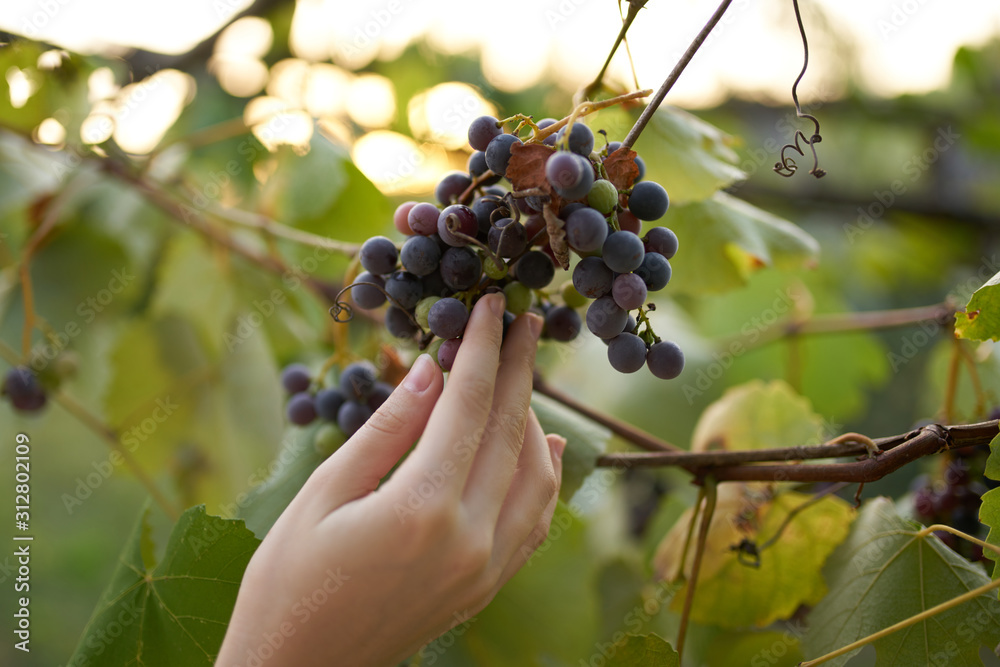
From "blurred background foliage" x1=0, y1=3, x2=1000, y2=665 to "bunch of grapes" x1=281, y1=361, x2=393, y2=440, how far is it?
0.06m

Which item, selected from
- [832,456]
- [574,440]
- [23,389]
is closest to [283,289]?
[23,389]

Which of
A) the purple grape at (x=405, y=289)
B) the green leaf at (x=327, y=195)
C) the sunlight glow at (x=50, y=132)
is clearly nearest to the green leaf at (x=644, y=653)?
the purple grape at (x=405, y=289)

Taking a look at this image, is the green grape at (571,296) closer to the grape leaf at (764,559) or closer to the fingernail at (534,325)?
the fingernail at (534,325)

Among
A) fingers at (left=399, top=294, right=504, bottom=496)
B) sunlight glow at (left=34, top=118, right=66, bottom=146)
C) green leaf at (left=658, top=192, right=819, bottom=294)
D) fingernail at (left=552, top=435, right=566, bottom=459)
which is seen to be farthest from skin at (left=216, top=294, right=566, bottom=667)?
sunlight glow at (left=34, top=118, right=66, bottom=146)

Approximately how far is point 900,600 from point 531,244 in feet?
1.55

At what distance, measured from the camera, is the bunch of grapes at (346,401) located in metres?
0.64

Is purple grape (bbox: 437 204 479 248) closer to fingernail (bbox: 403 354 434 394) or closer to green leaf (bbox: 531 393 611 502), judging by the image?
fingernail (bbox: 403 354 434 394)

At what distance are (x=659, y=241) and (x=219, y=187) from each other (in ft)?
3.35

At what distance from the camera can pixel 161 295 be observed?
1.10m

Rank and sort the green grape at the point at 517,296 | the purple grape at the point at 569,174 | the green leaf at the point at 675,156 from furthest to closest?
the green leaf at the point at 675,156
the green grape at the point at 517,296
the purple grape at the point at 569,174

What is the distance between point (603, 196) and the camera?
431 millimetres

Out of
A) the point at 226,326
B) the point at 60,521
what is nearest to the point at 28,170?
the point at 226,326

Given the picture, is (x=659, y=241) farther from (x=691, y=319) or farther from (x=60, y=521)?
(x=60, y=521)

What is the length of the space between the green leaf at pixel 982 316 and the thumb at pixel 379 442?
0.42 m
